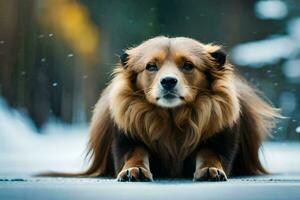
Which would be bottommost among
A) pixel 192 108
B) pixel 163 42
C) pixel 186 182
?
pixel 186 182

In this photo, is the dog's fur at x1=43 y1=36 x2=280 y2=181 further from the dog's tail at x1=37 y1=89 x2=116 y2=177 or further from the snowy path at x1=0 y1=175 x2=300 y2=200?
the snowy path at x1=0 y1=175 x2=300 y2=200

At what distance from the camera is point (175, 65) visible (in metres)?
1.86

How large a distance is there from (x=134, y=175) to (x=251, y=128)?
1.48ft

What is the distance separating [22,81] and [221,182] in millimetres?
871

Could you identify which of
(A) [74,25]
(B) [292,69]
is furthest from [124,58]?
(B) [292,69]

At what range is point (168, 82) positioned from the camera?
71.1 inches

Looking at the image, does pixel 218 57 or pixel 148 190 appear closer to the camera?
pixel 148 190

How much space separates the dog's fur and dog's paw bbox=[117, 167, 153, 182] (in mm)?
79

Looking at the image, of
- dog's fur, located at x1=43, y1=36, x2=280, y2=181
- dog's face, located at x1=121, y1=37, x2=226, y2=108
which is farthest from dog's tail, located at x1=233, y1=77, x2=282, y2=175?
dog's face, located at x1=121, y1=37, x2=226, y2=108

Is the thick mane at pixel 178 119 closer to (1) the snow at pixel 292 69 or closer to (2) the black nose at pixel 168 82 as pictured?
(2) the black nose at pixel 168 82

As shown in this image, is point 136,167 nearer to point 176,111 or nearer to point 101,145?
point 176,111

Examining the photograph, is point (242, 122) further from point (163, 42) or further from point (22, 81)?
point (22, 81)

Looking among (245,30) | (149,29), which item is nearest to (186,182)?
(149,29)

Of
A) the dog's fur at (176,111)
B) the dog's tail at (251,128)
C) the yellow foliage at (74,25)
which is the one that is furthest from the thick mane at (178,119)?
the yellow foliage at (74,25)
